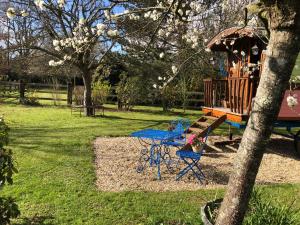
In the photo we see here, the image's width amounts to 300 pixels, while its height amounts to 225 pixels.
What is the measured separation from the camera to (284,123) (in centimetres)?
949

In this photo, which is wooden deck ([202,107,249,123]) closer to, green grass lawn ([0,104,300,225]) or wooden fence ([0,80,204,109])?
green grass lawn ([0,104,300,225])

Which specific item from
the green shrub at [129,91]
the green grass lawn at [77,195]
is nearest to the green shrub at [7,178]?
the green grass lawn at [77,195]

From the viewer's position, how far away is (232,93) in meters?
10.1

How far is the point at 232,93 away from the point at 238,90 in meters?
0.56

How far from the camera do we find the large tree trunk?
2.59 m

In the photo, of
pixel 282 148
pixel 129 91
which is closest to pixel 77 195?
pixel 282 148

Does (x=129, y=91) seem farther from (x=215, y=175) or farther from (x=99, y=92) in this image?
(x=215, y=175)

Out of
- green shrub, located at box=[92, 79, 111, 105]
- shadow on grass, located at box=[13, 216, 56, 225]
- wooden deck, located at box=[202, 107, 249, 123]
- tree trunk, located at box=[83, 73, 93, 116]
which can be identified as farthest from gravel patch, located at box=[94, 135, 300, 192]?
green shrub, located at box=[92, 79, 111, 105]

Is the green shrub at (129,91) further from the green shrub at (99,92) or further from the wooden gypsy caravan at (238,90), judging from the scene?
the wooden gypsy caravan at (238,90)

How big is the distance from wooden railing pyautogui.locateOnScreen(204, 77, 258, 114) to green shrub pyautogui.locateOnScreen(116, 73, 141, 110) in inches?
275

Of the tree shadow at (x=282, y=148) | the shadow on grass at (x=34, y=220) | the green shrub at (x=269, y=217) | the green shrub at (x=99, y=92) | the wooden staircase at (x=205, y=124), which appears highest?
the green shrub at (x=99, y=92)

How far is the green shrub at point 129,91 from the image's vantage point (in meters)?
18.6

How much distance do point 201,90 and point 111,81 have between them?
609 centimetres

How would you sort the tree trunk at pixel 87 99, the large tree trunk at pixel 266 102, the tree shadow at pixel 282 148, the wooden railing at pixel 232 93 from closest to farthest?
the large tree trunk at pixel 266 102
the wooden railing at pixel 232 93
the tree shadow at pixel 282 148
the tree trunk at pixel 87 99
